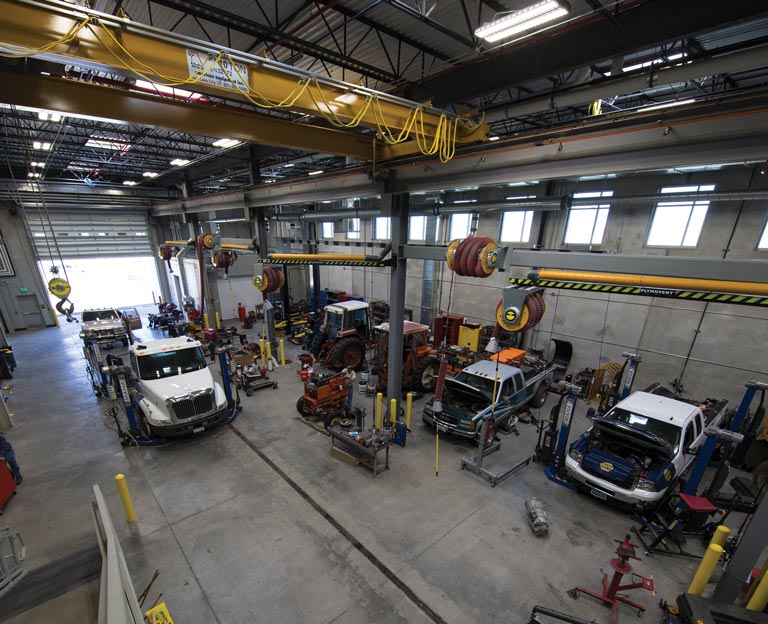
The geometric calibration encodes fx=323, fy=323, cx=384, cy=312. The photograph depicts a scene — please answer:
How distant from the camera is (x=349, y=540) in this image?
16.1ft

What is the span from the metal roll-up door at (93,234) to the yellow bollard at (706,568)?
24917 millimetres

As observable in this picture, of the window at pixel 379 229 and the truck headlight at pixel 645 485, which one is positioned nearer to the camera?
the truck headlight at pixel 645 485

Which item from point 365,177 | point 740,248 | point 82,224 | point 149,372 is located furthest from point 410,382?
point 82,224

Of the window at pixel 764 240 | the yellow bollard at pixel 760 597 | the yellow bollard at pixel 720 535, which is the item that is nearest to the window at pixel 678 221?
the window at pixel 764 240

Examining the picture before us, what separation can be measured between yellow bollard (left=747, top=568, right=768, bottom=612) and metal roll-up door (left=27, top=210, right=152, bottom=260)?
25.5 meters

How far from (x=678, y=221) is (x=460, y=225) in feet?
23.3

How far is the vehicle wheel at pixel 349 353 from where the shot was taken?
10.5 m

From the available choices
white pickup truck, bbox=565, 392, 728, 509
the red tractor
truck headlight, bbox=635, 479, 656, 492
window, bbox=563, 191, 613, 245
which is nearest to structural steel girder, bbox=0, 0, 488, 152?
white pickup truck, bbox=565, 392, 728, 509

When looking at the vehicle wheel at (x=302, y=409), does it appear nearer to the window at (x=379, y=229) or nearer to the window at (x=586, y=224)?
the window at (x=586, y=224)

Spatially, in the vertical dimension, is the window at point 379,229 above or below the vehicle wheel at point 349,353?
above

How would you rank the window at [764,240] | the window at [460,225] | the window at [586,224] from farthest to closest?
the window at [460,225] < the window at [586,224] < the window at [764,240]

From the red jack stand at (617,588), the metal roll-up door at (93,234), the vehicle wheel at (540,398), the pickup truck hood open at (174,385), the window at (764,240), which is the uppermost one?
the window at (764,240)

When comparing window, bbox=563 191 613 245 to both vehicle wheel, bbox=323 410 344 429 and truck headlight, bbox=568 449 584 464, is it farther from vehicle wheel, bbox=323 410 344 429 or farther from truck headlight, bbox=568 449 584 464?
vehicle wheel, bbox=323 410 344 429

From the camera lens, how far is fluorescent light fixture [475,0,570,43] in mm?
3232
